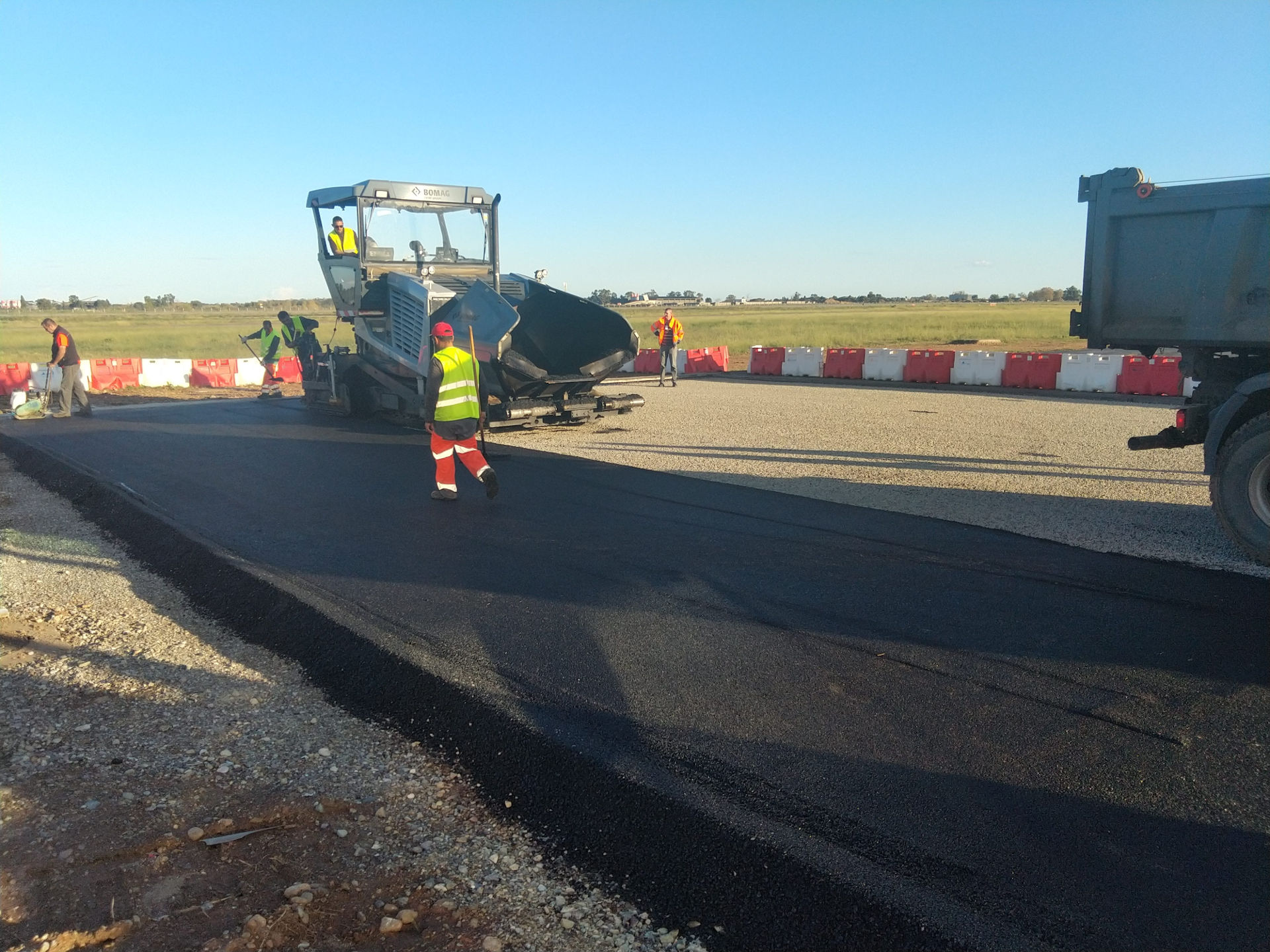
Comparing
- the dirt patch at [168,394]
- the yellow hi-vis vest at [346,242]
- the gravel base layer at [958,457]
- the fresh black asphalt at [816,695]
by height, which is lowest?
the fresh black asphalt at [816,695]

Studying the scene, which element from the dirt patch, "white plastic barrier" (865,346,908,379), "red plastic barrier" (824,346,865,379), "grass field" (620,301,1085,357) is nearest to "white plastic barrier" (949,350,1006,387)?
"white plastic barrier" (865,346,908,379)

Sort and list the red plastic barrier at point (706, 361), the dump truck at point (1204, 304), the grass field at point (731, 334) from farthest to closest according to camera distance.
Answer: the grass field at point (731, 334), the red plastic barrier at point (706, 361), the dump truck at point (1204, 304)

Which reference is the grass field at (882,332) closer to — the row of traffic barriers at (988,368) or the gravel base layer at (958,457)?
the row of traffic barriers at (988,368)

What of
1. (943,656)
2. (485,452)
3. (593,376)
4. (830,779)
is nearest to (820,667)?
(943,656)

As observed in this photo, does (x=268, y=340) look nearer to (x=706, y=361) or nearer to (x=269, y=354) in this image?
(x=269, y=354)

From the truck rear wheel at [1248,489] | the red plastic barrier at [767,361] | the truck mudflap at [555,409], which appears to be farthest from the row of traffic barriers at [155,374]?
the truck rear wheel at [1248,489]

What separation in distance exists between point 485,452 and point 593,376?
2601mm

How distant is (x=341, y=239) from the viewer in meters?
14.2

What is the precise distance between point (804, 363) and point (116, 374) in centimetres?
1627

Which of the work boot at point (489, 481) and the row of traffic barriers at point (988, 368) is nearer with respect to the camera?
the work boot at point (489, 481)

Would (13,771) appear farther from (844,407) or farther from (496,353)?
(844,407)

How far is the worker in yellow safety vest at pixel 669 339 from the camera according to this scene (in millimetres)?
20406

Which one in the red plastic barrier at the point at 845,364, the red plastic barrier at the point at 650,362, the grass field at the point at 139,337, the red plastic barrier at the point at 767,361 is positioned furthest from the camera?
the grass field at the point at 139,337

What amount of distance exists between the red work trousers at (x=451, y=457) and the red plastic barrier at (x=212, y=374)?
16.5 metres
